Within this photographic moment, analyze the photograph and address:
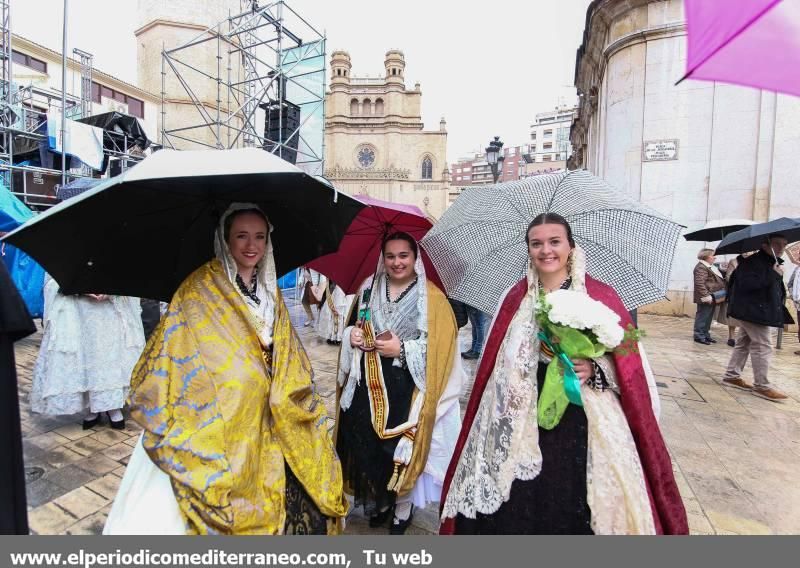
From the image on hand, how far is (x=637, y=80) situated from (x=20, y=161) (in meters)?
13.7

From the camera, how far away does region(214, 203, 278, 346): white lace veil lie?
6.22 feet

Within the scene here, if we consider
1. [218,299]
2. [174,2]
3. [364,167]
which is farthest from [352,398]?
[364,167]

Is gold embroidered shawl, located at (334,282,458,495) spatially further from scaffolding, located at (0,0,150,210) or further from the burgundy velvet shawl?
scaffolding, located at (0,0,150,210)

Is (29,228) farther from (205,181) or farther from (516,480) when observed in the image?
(516,480)

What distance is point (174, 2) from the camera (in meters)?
25.1

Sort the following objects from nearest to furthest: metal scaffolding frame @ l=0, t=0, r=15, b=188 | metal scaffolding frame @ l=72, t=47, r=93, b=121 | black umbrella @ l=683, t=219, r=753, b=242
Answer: black umbrella @ l=683, t=219, r=753, b=242 < metal scaffolding frame @ l=0, t=0, r=15, b=188 < metal scaffolding frame @ l=72, t=47, r=93, b=121

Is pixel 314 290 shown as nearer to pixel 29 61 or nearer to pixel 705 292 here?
pixel 705 292

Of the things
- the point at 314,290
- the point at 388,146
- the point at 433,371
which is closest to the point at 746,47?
the point at 433,371

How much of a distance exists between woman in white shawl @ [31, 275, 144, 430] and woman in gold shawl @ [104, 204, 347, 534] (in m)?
2.48

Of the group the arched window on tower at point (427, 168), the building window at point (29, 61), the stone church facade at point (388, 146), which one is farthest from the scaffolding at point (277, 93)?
the arched window on tower at point (427, 168)

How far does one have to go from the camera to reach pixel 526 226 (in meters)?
2.19

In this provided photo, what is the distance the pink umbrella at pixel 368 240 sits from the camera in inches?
99.1

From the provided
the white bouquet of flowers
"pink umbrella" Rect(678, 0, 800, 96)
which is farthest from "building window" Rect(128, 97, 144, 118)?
"pink umbrella" Rect(678, 0, 800, 96)

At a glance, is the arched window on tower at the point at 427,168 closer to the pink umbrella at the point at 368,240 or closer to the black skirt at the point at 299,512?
the pink umbrella at the point at 368,240
